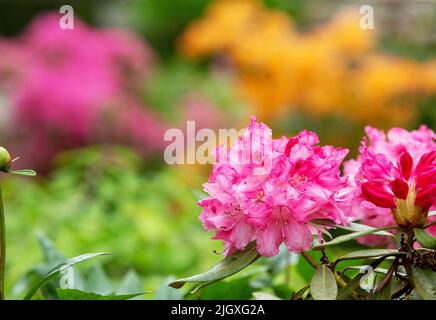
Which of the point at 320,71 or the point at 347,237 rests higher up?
the point at 320,71

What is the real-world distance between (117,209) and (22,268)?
0.44 meters

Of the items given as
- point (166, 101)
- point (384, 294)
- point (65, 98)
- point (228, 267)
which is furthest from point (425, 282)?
point (166, 101)

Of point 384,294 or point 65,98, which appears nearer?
point 384,294

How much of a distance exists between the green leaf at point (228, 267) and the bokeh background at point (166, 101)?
0.99 metres

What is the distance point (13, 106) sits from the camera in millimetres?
2773

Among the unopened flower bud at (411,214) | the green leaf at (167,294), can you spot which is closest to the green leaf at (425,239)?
the unopened flower bud at (411,214)

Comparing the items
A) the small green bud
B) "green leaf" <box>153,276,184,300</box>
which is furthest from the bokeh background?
the small green bud

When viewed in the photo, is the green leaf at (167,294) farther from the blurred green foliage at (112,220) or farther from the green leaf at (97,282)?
the blurred green foliage at (112,220)

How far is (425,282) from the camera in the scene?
0.58 metres

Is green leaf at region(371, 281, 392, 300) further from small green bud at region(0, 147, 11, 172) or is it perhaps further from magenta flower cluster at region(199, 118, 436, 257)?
small green bud at region(0, 147, 11, 172)

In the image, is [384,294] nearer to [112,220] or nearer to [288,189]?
[288,189]

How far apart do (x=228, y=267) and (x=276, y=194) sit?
0.07m

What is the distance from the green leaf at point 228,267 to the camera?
0.60m

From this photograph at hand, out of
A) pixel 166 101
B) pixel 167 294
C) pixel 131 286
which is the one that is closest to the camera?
pixel 167 294
